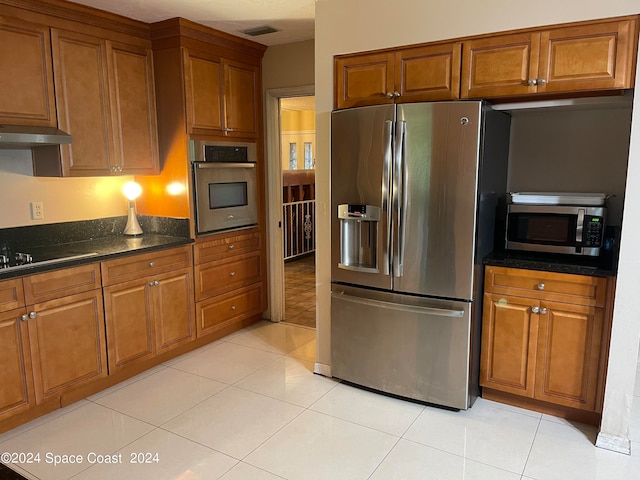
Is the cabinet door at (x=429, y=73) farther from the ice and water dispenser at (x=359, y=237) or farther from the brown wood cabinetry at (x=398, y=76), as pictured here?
the ice and water dispenser at (x=359, y=237)

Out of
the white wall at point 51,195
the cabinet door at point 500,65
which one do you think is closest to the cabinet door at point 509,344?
the cabinet door at point 500,65

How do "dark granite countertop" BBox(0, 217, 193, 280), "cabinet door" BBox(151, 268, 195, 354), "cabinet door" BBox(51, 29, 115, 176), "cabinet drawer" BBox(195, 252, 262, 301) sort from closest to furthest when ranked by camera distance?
"dark granite countertop" BBox(0, 217, 193, 280), "cabinet door" BBox(51, 29, 115, 176), "cabinet door" BBox(151, 268, 195, 354), "cabinet drawer" BBox(195, 252, 262, 301)

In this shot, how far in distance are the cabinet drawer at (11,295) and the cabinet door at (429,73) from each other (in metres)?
2.36

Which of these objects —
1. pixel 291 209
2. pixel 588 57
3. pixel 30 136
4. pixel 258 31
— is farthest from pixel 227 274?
pixel 291 209

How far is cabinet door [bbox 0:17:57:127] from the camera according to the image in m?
2.69

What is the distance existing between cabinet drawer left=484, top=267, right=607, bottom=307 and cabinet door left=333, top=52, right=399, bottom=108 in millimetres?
1229

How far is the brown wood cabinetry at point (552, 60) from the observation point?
7.43 feet

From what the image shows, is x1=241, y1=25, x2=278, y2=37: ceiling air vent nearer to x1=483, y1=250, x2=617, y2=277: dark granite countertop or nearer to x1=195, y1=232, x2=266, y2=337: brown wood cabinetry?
x1=195, y1=232, x2=266, y2=337: brown wood cabinetry

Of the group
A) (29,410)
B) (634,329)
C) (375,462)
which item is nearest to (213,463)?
(375,462)

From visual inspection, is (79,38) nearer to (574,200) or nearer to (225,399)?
(225,399)

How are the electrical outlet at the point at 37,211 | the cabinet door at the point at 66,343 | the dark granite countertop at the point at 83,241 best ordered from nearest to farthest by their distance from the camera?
1. the cabinet door at the point at 66,343
2. the dark granite countertop at the point at 83,241
3. the electrical outlet at the point at 37,211

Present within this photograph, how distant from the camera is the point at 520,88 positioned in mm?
2494

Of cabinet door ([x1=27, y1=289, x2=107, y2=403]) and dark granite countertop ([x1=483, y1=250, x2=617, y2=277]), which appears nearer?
dark granite countertop ([x1=483, y1=250, x2=617, y2=277])

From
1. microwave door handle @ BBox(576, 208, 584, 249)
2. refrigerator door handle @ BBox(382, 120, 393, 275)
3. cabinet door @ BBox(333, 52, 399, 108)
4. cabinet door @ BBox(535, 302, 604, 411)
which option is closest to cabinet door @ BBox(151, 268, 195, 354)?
refrigerator door handle @ BBox(382, 120, 393, 275)
